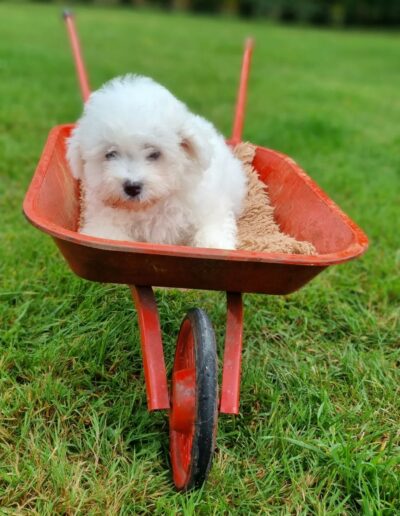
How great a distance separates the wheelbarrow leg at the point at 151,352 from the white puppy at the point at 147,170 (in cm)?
39

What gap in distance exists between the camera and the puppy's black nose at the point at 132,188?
225 cm

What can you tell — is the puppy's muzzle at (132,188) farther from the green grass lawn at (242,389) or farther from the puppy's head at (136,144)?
the green grass lawn at (242,389)

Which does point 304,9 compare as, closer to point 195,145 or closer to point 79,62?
point 79,62

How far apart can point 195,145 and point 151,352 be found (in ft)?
2.58

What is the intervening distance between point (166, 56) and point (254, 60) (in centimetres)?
166

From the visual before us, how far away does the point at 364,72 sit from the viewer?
37.9 feet

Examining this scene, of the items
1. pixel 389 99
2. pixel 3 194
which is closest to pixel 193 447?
pixel 3 194

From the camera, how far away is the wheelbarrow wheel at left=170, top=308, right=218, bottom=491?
1887mm

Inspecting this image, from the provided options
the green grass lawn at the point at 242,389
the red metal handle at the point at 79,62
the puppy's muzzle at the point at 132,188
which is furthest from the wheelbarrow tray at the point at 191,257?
the red metal handle at the point at 79,62

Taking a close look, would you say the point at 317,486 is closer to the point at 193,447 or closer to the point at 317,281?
the point at 193,447

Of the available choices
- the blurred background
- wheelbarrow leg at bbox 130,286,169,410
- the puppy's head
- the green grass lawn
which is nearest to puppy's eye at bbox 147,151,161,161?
the puppy's head

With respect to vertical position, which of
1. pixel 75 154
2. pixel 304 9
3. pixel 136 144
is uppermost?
pixel 136 144

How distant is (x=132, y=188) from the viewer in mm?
2264

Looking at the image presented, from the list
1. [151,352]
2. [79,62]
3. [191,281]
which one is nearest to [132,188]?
[191,281]
